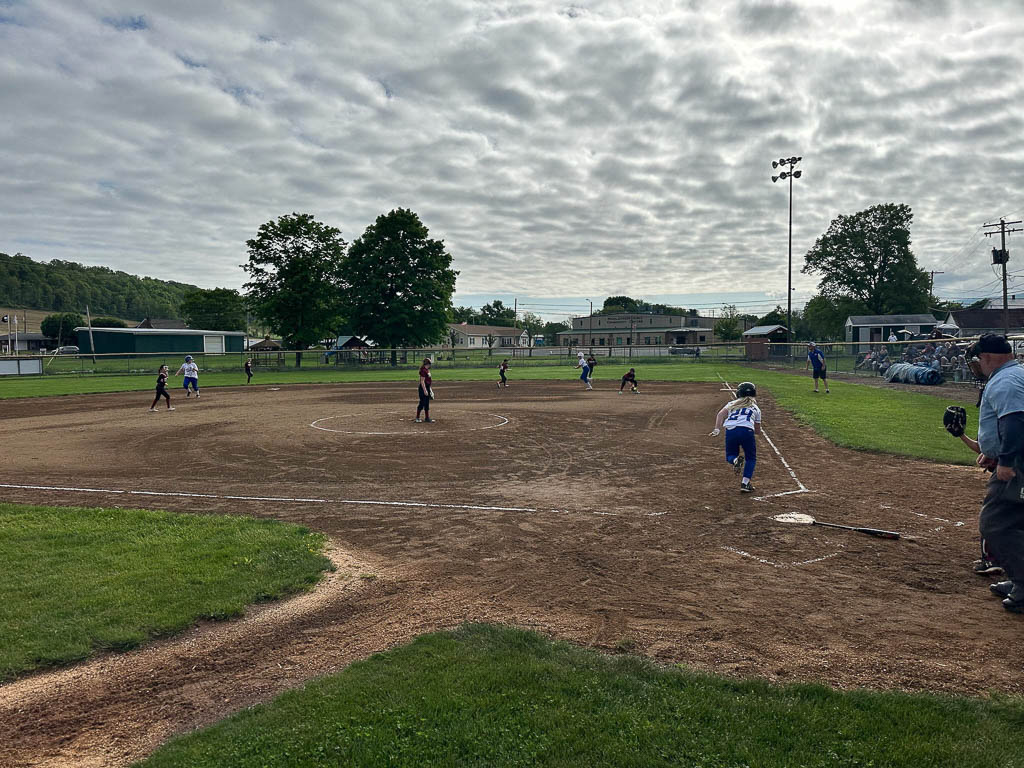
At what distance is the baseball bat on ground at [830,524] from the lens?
26.6ft

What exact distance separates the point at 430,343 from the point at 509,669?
213ft

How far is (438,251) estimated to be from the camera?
67750 millimetres

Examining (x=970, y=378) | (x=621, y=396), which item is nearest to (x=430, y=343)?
(x=621, y=396)

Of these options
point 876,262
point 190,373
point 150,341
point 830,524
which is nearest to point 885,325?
point 876,262

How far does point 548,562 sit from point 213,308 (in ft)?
394

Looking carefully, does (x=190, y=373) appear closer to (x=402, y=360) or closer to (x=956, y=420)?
(x=956, y=420)

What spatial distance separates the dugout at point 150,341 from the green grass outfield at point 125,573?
70736 mm

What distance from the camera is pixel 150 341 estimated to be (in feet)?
240

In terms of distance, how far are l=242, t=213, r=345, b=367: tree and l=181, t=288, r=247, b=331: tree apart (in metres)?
53.4

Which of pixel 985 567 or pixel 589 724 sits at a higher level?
pixel 589 724

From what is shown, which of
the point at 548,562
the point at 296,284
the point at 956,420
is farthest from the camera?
the point at 296,284

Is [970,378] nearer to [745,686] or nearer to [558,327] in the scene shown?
[745,686]

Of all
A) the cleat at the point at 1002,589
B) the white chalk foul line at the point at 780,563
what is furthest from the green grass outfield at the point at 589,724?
the white chalk foul line at the point at 780,563

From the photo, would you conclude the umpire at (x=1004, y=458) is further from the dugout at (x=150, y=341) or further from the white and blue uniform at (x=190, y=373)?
the dugout at (x=150, y=341)
